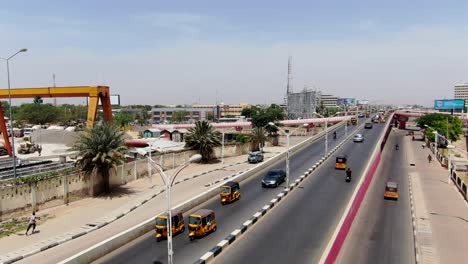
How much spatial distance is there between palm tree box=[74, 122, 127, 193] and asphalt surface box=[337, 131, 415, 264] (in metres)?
24.7

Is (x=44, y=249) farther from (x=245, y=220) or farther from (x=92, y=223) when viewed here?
(x=245, y=220)

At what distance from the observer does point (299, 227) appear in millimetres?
28734

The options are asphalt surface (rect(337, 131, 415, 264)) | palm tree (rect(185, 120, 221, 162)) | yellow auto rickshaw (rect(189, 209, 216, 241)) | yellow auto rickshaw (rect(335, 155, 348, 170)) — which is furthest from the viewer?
palm tree (rect(185, 120, 221, 162))

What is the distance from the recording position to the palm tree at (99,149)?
127ft

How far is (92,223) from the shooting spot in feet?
102

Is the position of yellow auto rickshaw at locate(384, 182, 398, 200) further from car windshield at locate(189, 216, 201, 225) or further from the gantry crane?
the gantry crane

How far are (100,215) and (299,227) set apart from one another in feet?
58.0

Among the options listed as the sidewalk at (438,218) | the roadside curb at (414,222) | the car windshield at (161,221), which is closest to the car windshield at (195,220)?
the car windshield at (161,221)

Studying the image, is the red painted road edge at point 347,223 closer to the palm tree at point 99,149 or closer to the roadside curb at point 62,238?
the roadside curb at point 62,238

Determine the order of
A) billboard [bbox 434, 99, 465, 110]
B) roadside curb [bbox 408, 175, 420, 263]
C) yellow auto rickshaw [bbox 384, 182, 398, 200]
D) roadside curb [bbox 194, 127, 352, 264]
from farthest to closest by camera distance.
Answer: billboard [bbox 434, 99, 465, 110], yellow auto rickshaw [bbox 384, 182, 398, 200], roadside curb [bbox 408, 175, 420, 263], roadside curb [bbox 194, 127, 352, 264]

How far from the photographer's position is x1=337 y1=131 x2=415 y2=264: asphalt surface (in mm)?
23453

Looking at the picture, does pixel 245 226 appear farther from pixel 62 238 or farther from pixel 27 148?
pixel 27 148

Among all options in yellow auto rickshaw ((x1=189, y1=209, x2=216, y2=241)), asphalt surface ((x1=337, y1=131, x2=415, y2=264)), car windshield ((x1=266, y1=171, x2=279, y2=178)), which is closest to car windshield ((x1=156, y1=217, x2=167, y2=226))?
yellow auto rickshaw ((x1=189, y1=209, x2=216, y2=241))

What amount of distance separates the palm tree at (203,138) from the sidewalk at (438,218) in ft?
97.7
